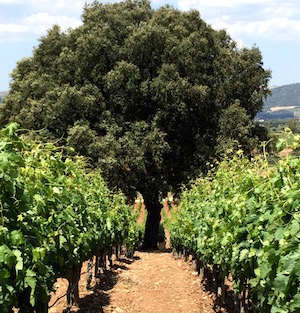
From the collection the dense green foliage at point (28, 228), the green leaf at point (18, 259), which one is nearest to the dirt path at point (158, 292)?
the dense green foliage at point (28, 228)

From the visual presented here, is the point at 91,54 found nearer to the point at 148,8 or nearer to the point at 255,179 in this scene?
the point at 148,8

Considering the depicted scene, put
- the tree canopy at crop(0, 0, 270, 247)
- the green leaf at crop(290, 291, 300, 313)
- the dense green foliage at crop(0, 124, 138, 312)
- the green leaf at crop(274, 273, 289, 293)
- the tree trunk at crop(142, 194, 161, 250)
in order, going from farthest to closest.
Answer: the tree trunk at crop(142, 194, 161, 250)
the tree canopy at crop(0, 0, 270, 247)
the dense green foliage at crop(0, 124, 138, 312)
the green leaf at crop(274, 273, 289, 293)
the green leaf at crop(290, 291, 300, 313)

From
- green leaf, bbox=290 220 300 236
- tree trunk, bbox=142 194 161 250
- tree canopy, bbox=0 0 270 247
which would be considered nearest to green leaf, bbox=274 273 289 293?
green leaf, bbox=290 220 300 236

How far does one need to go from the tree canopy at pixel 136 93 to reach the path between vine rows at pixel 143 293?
5901 mm

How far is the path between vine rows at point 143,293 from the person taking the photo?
31.3 feet

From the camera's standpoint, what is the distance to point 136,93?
20938mm

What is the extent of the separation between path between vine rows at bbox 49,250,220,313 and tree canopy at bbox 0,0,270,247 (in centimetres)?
590

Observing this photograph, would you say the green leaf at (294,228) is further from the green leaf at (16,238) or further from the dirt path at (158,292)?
the dirt path at (158,292)

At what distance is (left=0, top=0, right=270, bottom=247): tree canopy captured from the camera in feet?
65.2

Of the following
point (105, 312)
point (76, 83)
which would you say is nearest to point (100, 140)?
point (76, 83)

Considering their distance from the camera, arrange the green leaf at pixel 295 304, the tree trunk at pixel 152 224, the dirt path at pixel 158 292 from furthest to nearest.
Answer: the tree trunk at pixel 152 224, the dirt path at pixel 158 292, the green leaf at pixel 295 304

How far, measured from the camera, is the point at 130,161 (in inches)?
761

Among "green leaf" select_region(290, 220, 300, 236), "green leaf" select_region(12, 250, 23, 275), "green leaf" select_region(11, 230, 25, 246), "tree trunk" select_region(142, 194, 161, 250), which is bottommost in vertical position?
"tree trunk" select_region(142, 194, 161, 250)

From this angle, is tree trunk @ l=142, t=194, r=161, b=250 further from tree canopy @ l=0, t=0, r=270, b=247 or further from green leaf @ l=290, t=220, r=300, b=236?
green leaf @ l=290, t=220, r=300, b=236
